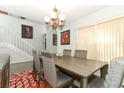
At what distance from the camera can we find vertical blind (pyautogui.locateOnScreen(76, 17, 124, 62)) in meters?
2.42

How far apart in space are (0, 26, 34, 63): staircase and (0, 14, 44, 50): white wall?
0.26m

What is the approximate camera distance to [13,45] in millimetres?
4422

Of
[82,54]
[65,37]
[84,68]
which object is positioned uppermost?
[65,37]

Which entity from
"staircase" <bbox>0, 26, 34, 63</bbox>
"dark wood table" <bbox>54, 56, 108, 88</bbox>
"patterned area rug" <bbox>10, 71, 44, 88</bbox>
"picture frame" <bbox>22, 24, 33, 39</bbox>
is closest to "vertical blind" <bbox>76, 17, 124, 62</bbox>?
"dark wood table" <bbox>54, 56, 108, 88</bbox>

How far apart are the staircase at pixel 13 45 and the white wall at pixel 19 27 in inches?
10.2

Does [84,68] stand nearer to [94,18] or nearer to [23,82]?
[23,82]

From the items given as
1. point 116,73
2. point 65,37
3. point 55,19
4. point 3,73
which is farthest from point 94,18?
point 3,73

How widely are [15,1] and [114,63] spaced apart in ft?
4.11

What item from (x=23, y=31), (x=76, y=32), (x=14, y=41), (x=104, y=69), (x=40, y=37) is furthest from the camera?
(x=40, y=37)

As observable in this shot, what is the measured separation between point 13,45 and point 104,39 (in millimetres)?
3805

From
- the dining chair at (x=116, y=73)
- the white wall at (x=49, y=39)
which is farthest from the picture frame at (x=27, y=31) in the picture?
the dining chair at (x=116, y=73)

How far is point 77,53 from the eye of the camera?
3.05 metres

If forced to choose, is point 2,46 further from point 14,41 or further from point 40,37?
point 40,37
